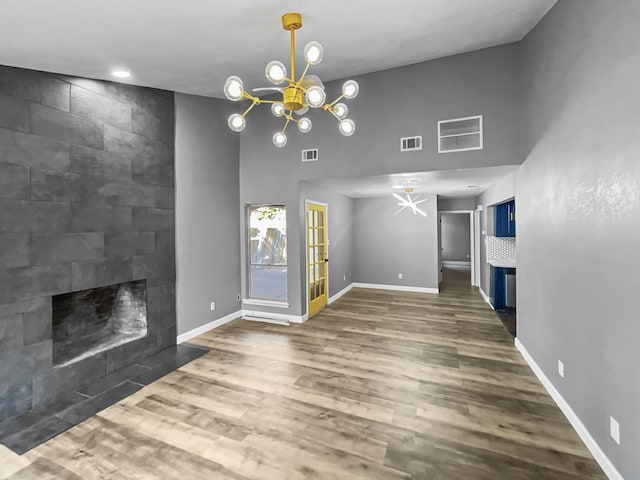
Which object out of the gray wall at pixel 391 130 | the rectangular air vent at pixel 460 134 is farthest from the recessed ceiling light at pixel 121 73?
the rectangular air vent at pixel 460 134

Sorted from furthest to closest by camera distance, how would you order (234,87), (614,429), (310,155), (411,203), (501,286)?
(411,203) < (501,286) < (310,155) < (234,87) < (614,429)

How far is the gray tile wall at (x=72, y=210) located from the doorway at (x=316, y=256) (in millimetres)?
2284

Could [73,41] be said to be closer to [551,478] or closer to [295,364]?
[295,364]

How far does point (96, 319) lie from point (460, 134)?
16.8ft

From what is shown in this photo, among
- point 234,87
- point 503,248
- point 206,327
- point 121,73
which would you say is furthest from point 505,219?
point 121,73

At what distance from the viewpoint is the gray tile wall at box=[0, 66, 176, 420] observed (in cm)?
254

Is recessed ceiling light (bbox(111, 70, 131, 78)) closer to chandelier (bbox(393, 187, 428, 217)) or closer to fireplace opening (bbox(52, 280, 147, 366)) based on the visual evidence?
fireplace opening (bbox(52, 280, 147, 366))

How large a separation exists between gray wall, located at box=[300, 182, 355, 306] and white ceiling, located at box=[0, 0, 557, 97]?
2.28m

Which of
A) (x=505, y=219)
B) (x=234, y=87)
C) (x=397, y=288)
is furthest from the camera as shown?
(x=397, y=288)

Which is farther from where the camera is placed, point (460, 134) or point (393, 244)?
point (393, 244)

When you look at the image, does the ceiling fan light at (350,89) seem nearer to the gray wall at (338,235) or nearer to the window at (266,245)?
the gray wall at (338,235)

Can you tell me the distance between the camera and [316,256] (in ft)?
18.7

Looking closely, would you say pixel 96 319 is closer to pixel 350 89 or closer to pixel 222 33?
pixel 222 33

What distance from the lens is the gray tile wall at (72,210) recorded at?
2541 mm
